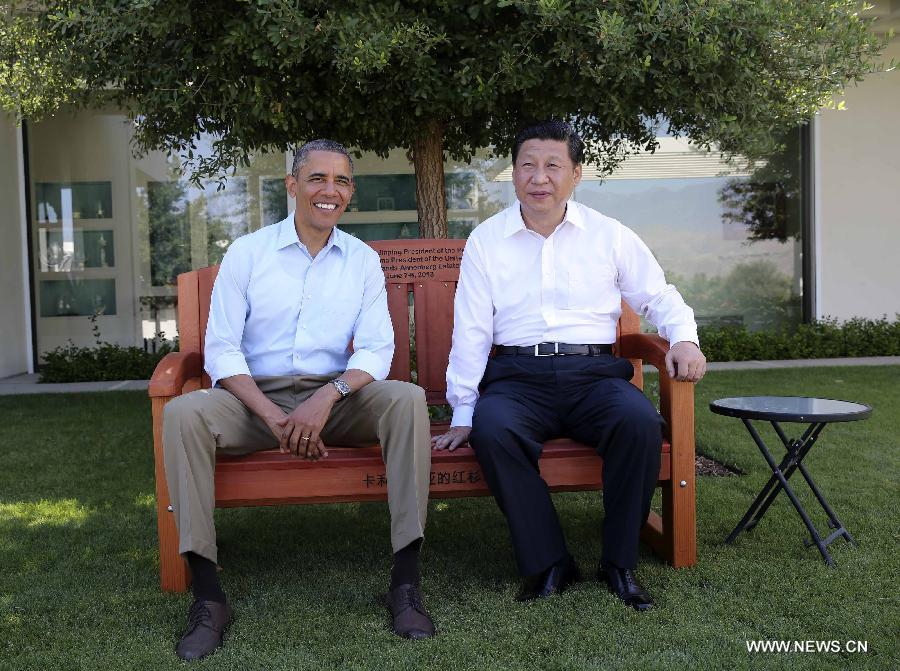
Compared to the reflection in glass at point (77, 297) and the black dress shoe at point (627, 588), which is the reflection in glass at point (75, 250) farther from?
the black dress shoe at point (627, 588)

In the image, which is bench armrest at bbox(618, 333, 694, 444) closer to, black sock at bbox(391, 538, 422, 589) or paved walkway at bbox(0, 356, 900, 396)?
black sock at bbox(391, 538, 422, 589)

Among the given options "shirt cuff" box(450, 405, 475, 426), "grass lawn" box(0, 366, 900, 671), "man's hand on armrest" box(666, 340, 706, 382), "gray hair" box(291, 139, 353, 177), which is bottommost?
"grass lawn" box(0, 366, 900, 671)

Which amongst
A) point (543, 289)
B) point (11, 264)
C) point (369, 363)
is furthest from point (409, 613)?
point (11, 264)

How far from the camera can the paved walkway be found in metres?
7.63

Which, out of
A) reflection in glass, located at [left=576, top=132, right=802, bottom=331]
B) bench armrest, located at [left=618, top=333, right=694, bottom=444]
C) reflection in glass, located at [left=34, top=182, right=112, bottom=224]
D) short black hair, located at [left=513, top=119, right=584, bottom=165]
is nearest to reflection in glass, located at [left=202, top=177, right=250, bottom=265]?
reflection in glass, located at [left=34, top=182, right=112, bottom=224]

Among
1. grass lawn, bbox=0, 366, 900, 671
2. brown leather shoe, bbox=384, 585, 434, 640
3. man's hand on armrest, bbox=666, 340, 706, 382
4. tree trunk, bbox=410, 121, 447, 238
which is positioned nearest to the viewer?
grass lawn, bbox=0, 366, 900, 671

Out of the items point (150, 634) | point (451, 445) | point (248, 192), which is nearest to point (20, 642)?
point (150, 634)

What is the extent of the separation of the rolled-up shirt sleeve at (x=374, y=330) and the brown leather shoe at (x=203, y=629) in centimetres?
90

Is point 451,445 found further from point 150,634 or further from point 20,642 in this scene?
point 20,642

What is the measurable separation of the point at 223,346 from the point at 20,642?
3.55ft

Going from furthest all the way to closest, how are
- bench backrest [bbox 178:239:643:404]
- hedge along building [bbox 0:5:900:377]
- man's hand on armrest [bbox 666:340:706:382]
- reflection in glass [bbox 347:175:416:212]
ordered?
hedge along building [bbox 0:5:900:377], reflection in glass [bbox 347:175:416:212], bench backrest [bbox 178:239:643:404], man's hand on armrest [bbox 666:340:706:382]

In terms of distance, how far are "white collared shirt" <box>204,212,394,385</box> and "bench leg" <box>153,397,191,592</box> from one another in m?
0.38

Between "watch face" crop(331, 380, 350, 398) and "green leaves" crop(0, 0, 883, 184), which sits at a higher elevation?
"green leaves" crop(0, 0, 883, 184)

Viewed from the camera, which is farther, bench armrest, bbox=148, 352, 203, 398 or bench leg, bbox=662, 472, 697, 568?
bench leg, bbox=662, 472, 697, 568
